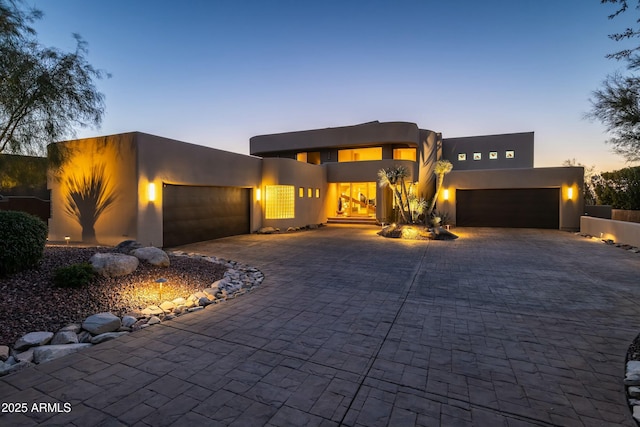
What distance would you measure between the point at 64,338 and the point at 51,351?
34cm

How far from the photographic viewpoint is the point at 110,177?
348 inches

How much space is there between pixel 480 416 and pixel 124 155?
32.4 feet

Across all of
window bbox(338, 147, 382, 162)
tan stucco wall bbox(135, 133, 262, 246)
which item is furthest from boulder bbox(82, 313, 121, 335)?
window bbox(338, 147, 382, 162)

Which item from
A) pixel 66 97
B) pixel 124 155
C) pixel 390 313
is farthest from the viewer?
pixel 124 155

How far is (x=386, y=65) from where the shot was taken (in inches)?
510

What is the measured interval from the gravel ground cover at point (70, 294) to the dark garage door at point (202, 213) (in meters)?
3.90

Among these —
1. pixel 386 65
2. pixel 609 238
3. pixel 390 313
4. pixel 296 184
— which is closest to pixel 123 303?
pixel 390 313

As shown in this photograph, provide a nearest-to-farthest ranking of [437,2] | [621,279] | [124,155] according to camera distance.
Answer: [621,279] → [124,155] → [437,2]

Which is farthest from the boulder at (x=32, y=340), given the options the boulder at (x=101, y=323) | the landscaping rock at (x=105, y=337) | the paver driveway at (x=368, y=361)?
the paver driveway at (x=368, y=361)

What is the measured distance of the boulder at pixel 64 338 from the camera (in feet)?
10.7

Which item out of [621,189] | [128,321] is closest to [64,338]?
[128,321]

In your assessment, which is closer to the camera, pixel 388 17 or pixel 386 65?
pixel 388 17

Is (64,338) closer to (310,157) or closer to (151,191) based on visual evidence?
(151,191)

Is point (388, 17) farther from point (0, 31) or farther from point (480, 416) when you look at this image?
point (480, 416)
